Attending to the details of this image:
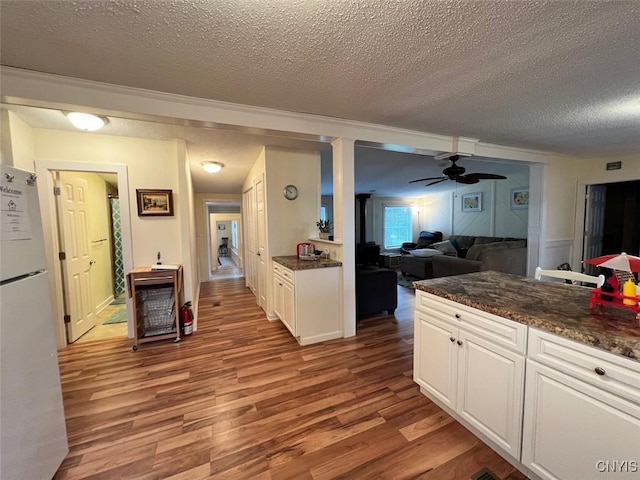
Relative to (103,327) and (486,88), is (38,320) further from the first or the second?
(486,88)

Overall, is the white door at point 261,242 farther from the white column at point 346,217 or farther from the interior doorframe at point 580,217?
the interior doorframe at point 580,217

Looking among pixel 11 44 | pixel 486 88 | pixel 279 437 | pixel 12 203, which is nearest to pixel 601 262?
pixel 486 88

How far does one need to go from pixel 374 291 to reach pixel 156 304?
2.75 meters

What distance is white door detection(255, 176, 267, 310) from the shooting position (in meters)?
3.63

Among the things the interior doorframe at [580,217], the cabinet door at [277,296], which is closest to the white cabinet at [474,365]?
the cabinet door at [277,296]

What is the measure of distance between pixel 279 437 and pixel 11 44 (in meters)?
2.88

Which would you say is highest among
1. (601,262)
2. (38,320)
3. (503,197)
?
(503,197)

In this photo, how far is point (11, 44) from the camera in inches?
61.2

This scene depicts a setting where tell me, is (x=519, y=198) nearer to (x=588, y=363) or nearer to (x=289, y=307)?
(x=289, y=307)

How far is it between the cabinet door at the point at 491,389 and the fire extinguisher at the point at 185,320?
115 inches

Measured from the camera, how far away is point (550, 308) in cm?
141

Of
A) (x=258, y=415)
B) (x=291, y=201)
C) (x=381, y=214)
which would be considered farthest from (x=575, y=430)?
(x=381, y=214)

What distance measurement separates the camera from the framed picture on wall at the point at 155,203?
123 inches

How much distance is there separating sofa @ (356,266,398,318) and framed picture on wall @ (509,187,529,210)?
484 centimetres
